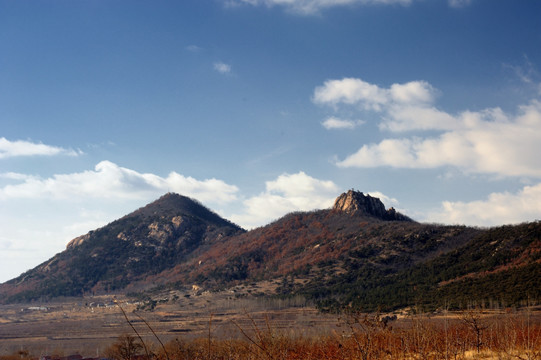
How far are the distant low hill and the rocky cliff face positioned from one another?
459 millimetres

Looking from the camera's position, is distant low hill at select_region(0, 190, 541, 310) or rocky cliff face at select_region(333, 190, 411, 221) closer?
distant low hill at select_region(0, 190, 541, 310)

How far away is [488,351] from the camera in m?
19.8

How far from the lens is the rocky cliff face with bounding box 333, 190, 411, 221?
Answer: 169 m

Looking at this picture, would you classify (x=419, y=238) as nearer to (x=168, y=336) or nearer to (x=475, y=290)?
(x=475, y=290)

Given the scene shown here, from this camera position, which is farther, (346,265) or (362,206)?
(362,206)

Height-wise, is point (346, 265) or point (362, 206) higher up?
point (362, 206)

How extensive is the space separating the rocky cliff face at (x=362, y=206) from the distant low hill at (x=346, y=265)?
0.46 meters

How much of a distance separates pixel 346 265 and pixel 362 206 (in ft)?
174

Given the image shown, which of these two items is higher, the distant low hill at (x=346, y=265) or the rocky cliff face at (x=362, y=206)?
the rocky cliff face at (x=362, y=206)

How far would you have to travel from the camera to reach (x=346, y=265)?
121 meters

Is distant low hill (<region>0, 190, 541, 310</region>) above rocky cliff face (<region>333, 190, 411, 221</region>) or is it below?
below

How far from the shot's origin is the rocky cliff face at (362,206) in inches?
6663

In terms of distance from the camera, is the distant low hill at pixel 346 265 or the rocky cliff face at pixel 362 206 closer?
the distant low hill at pixel 346 265

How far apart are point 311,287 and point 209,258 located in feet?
242
